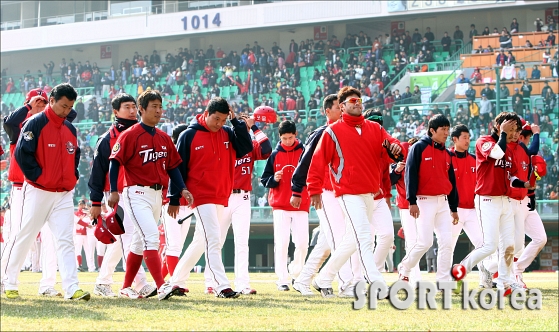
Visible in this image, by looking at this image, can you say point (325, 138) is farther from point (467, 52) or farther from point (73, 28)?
point (73, 28)

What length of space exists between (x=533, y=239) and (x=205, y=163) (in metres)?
5.19

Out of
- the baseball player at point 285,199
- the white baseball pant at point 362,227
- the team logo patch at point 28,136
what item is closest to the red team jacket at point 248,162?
the baseball player at point 285,199

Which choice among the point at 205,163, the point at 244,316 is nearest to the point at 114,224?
the point at 205,163

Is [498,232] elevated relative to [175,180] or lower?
lower

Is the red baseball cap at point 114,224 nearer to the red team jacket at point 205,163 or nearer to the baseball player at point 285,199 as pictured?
the red team jacket at point 205,163

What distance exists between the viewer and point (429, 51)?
127ft

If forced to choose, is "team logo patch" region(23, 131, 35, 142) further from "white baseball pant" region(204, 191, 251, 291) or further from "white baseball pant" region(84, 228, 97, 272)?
"white baseball pant" region(84, 228, 97, 272)

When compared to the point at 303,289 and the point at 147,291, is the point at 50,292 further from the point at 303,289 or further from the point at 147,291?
the point at 303,289

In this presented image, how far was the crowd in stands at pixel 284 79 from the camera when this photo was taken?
1265 inches

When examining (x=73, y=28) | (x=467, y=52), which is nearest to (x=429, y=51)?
(x=467, y=52)

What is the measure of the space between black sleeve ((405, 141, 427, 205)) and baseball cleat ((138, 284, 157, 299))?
358cm

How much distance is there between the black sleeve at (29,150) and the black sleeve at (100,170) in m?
0.68

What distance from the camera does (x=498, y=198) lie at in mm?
10852

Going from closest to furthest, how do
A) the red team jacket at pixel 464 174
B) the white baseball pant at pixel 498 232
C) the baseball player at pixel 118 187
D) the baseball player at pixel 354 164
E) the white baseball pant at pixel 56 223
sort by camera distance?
the baseball player at pixel 354 164
the white baseball pant at pixel 56 223
the baseball player at pixel 118 187
the white baseball pant at pixel 498 232
the red team jacket at pixel 464 174
